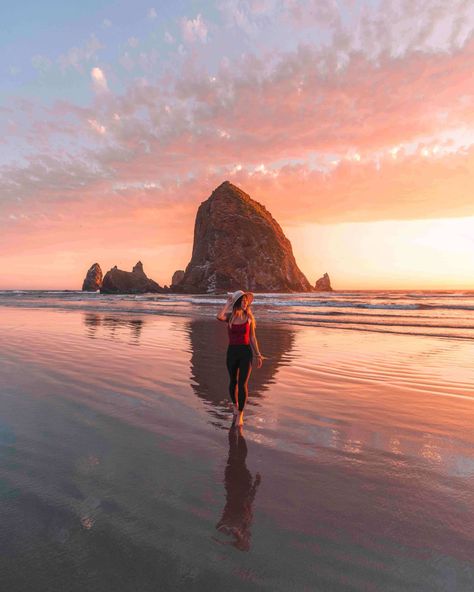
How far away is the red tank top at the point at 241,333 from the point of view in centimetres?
636

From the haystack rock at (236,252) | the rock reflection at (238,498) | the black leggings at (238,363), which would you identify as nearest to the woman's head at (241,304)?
the black leggings at (238,363)

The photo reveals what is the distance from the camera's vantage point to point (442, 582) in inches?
99.0

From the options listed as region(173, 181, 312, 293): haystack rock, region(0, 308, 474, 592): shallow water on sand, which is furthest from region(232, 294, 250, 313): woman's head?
region(173, 181, 312, 293): haystack rock

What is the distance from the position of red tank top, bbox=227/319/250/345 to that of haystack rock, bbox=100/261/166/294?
112m

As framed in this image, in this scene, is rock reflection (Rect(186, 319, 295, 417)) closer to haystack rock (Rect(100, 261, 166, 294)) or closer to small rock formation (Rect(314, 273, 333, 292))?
haystack rock (Rect(100, 261, 166, 294))

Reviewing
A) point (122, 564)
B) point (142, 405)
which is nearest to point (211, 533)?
point (122, 564)

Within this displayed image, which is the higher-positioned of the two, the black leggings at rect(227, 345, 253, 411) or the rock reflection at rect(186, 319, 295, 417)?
the black leggings at rect(227, 345, 253, 411)

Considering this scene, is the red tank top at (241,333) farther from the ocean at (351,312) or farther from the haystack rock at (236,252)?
the haystack rock at (236,252)

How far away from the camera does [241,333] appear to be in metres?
6.38

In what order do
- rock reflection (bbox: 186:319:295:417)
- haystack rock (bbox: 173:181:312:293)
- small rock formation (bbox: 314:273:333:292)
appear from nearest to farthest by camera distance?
rock reflection (bbox: 186:319:295:417), haystack rock (bbox: 173:181:312:293), small rock formation (bbox: 314:273:333:292)

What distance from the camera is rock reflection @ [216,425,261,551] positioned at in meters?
2.99

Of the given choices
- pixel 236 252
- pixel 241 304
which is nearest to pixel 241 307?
pixel 241 304

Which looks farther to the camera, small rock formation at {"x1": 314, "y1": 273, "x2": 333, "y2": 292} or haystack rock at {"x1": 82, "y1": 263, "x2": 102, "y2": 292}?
small rock formation at {"x1": 314, "y1": 273, "x2": 333, "y2": 292}

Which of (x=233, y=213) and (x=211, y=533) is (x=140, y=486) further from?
(x=233, y=213)
